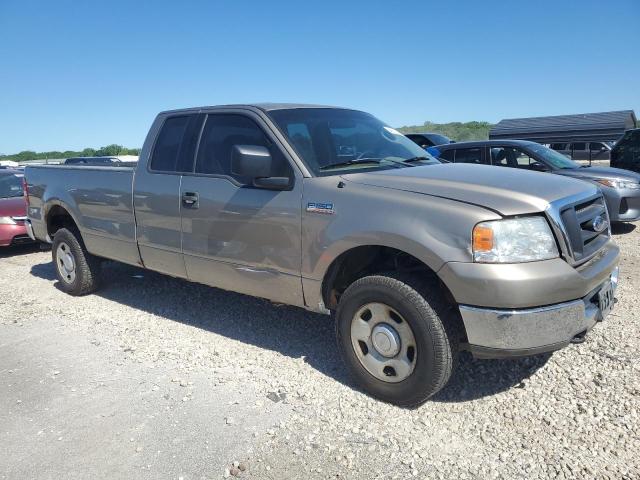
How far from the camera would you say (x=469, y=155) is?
29.4ft

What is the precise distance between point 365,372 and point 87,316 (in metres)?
3.23

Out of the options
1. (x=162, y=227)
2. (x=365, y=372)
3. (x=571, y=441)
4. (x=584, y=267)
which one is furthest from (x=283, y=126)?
(x=571, y=441)

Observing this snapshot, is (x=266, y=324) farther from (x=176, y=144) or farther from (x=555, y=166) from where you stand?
(x=555, y=166)

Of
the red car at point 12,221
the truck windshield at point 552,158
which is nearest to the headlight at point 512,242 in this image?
the truck windshield at point 552,158

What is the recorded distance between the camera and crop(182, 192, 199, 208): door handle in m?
4.05

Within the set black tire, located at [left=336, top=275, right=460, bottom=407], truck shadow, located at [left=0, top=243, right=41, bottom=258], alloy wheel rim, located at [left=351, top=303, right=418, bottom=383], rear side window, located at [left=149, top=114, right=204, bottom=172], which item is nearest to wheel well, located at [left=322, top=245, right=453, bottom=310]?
black tire, located at [left=336, top=275, right=460, bottom=407]

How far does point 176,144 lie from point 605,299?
353 centimetres

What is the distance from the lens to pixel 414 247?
9.44 ft

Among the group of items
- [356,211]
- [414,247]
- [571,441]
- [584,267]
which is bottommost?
[571,441]

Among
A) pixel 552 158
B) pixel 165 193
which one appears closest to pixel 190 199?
pixel 165 193

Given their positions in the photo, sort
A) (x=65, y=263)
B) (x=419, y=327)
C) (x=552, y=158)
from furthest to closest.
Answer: (x=552, y=158) → (x=65, y=263) → (x=419, y=327)

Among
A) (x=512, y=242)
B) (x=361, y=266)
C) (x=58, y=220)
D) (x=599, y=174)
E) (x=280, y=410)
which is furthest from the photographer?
(x=599, y=174)

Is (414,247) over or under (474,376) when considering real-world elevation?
over

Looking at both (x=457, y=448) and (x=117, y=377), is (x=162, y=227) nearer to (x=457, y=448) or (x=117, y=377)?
(x=117, y=377)
